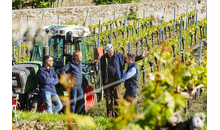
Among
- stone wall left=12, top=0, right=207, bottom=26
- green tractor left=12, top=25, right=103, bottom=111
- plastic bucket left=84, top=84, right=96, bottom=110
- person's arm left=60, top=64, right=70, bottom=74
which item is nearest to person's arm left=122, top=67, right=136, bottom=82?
green tractor left=12, top=25, right=103, bottom=111

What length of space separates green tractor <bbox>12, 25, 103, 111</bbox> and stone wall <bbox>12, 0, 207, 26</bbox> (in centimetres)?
1363

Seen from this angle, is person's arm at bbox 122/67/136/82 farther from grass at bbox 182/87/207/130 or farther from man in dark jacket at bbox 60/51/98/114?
grass at bbox 182/87/207/130

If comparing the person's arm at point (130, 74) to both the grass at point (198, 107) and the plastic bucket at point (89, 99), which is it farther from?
the grass at point (198, 107)

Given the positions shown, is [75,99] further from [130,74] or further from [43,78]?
[130,74]

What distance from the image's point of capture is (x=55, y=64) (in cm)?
579

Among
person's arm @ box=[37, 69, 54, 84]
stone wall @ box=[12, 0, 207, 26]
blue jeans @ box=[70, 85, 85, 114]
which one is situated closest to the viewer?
person's arm @ box=[37, 69, 54, 84]

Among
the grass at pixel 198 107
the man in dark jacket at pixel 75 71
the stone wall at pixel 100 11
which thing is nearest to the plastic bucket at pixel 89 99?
the man in dark jacket at pixel 75 71

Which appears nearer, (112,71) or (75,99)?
(75,99)

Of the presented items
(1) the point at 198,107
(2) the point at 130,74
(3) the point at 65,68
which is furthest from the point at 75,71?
(1) the point at 198,107

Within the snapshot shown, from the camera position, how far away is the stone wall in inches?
774

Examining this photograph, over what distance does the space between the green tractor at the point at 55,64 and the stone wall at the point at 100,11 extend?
1363 centimetres

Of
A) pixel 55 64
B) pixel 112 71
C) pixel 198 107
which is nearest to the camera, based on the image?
pixel 112 71

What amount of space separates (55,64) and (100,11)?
1485 centimetres
